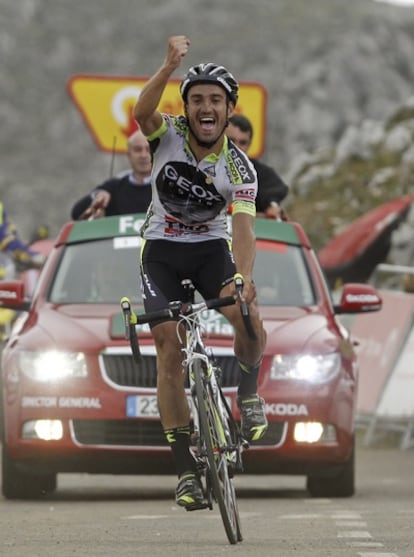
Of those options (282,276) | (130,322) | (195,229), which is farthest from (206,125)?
(282,276)

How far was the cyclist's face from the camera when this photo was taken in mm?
8961

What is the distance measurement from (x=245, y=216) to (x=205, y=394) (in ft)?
2.76

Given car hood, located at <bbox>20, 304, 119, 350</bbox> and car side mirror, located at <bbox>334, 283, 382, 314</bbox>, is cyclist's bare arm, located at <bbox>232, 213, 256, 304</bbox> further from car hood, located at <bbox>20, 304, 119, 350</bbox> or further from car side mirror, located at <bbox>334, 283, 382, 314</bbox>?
car side mirror, located at <bbox>334, 283, 382, 314</bbox>

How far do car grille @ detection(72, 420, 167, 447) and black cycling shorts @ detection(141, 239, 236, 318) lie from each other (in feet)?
7.64

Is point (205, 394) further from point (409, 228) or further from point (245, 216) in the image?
point (409, 228)

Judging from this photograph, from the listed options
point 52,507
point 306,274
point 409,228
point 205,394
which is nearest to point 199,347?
point 205,394

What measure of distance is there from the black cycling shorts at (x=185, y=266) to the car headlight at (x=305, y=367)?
2.29m

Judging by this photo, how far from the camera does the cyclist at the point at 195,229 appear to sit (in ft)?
29.5

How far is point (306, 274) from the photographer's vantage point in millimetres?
12664

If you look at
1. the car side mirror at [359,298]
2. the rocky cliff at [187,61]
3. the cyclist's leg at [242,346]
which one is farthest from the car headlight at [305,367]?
the rocky cliff at [187,61]

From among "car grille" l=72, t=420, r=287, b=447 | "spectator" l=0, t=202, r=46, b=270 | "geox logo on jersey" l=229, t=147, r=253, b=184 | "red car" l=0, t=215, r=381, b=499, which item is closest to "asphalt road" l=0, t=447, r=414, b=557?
"red car" l=0, t=215, r=381, b=499

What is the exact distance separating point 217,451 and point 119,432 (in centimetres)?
277

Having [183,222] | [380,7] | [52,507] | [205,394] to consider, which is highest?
[380,7]

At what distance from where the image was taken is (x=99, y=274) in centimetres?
1255
